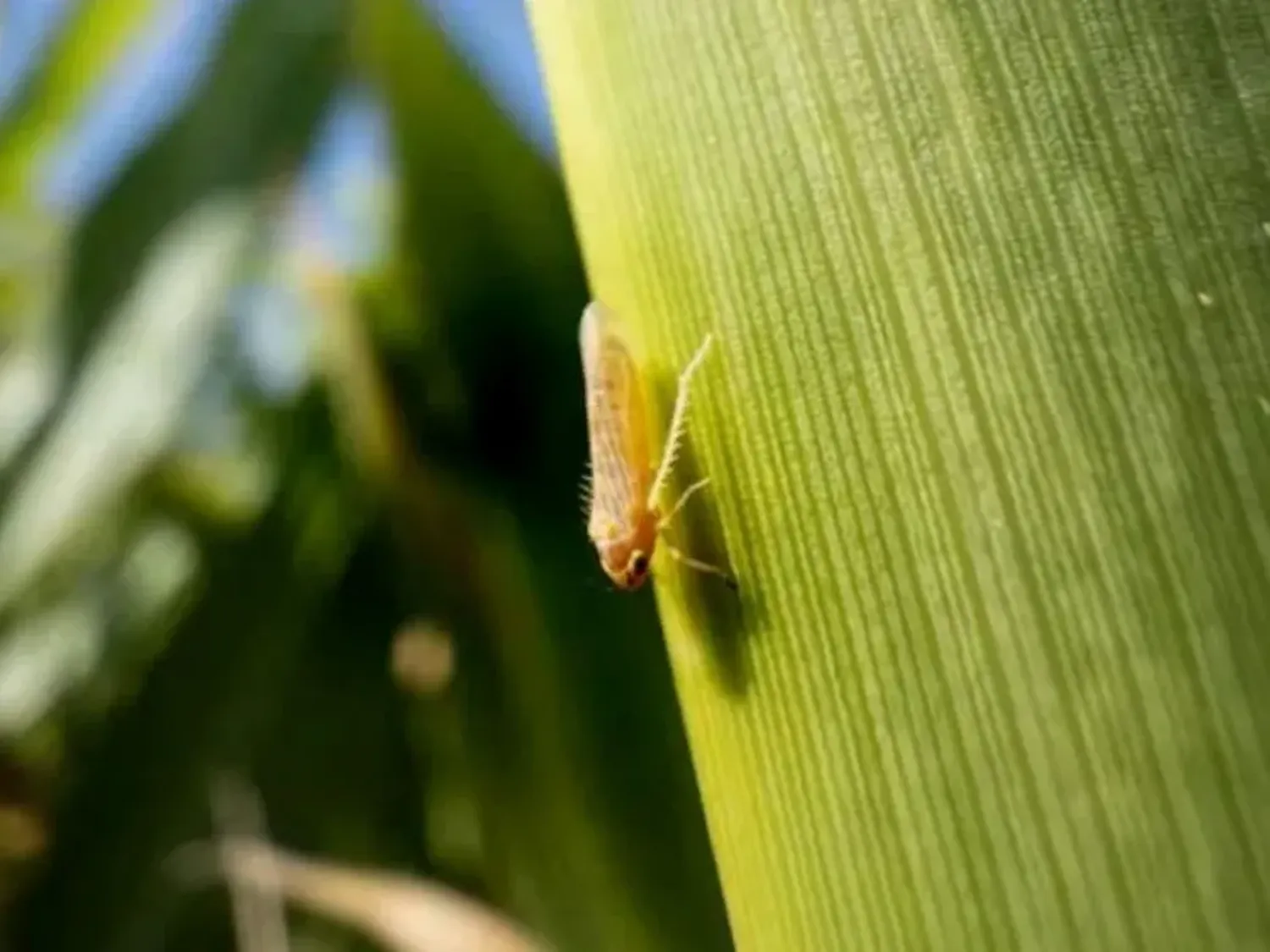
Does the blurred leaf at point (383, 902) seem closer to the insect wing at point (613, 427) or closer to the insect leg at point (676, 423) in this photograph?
the insect wing at point (613, 427)

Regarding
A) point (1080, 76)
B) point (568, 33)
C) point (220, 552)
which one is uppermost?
point (568, 33)

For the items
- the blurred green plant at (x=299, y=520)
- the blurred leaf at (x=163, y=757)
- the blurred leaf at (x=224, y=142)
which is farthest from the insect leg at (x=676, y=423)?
the blurred leaf at (x=224, y=142)

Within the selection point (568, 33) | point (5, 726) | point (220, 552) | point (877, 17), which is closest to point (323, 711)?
point (220, 552)

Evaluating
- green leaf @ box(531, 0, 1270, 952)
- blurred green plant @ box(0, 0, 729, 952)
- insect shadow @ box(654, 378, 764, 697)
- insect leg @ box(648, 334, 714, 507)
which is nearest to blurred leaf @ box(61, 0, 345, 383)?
blurred green plant @ box(0, 0, 729, 952)

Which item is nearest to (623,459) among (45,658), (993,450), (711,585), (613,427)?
(613,427)

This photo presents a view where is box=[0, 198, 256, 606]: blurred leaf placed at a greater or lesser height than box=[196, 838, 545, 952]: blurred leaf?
greater

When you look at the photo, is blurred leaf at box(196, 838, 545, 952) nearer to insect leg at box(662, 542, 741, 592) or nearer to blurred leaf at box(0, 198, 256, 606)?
blurred leaf at box(0, 198, 256, 606)

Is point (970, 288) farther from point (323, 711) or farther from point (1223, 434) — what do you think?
point (323, 711)
